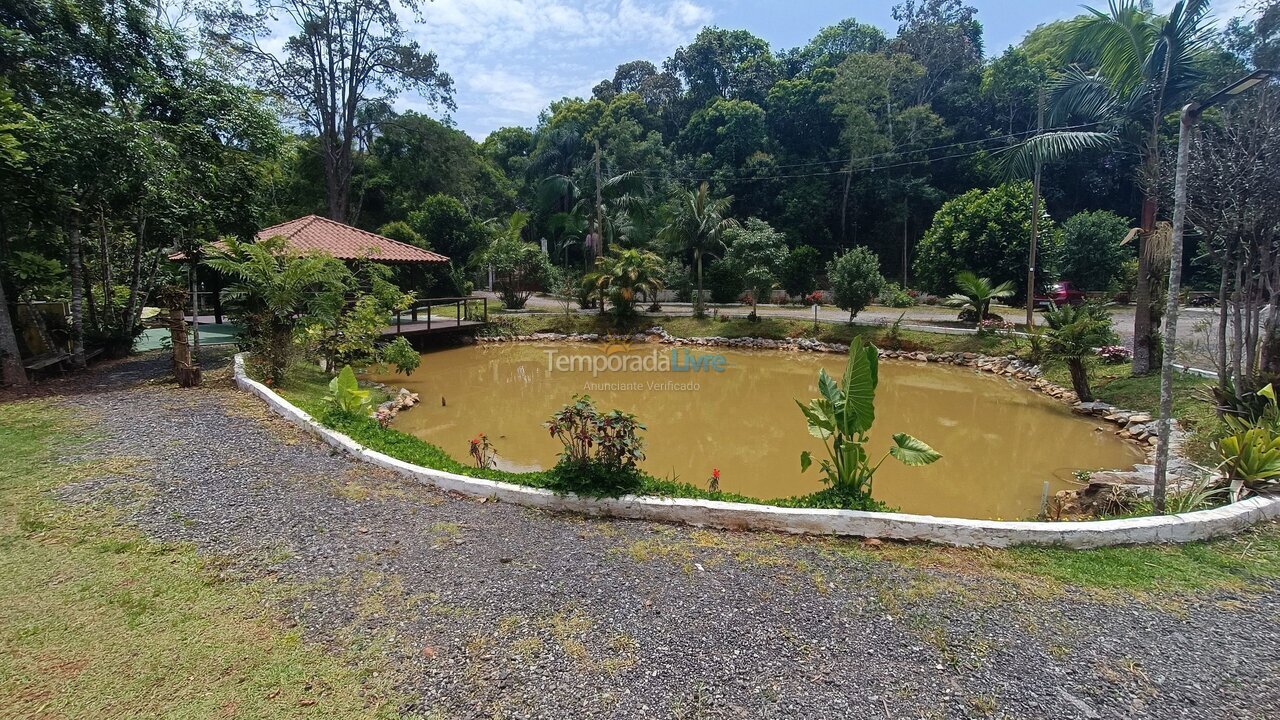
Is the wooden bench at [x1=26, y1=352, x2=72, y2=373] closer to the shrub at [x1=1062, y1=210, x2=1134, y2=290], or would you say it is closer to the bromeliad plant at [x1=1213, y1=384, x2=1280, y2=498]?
the bromeliad plant at [x1=1213, y1=384, x2=1280, y2=498]

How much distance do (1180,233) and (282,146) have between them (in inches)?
508

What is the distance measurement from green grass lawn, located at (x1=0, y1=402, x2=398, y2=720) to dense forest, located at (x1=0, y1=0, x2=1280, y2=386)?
5732 millimetres

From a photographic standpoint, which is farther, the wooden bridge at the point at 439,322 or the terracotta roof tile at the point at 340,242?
the wooden bridge at the point at 439,322

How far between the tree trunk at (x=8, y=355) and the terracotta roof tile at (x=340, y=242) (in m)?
6.34

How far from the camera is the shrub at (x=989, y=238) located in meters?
17.5

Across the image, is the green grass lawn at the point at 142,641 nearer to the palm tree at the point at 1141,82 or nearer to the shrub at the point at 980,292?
the palm tree at the point at 1141,82

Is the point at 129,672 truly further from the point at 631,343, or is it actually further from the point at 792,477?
the point at 631,343

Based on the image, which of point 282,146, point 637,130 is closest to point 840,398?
point 282,146

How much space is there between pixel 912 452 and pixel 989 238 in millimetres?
16548

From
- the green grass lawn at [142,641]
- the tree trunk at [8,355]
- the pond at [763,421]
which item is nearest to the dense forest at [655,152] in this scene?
the tree trunk at [8,355]

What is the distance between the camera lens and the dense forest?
26.2ft

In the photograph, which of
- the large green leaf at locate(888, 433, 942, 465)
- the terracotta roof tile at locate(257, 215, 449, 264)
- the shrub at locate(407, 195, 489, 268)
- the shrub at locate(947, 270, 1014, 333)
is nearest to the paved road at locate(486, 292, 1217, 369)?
the shrub at locate(947, 270, 1014, 333)

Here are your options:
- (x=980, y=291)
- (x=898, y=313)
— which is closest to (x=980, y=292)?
(x=980, y=291)

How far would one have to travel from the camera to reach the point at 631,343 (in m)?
18.2
